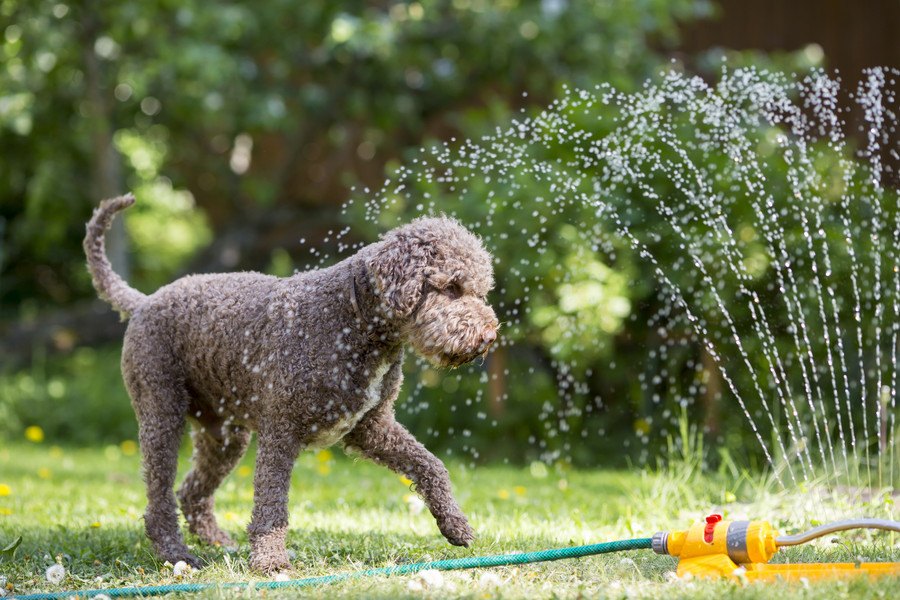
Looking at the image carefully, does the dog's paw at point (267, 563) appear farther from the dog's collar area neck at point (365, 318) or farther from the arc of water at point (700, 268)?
the arc of water at point (700, 268)

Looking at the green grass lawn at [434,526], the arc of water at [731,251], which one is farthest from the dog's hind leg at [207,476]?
the arc of water at [731,251]

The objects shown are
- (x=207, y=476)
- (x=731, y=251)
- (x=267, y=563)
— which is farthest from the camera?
(x=731, y=251)

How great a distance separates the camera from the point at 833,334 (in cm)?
552

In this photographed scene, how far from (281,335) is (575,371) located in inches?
135

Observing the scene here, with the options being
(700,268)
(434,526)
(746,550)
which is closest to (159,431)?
(434,526)

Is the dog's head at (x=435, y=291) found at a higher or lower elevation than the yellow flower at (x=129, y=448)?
higher

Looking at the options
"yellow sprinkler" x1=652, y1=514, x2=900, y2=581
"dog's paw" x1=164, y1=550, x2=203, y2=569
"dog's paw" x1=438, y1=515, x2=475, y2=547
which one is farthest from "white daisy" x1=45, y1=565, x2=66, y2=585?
"yellow sprinkler" x1=652, y1=514, x2=900, y2=581

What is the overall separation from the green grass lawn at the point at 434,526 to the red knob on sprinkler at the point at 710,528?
16 centimetres

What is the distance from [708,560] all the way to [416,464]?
980mm

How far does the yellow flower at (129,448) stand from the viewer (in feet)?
22.9

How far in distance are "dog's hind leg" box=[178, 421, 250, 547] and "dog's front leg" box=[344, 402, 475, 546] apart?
2.23 ft

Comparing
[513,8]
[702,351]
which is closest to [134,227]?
[513,8]

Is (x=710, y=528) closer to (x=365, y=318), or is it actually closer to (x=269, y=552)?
(x=365, y=318)

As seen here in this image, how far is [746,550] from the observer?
2777 mm
